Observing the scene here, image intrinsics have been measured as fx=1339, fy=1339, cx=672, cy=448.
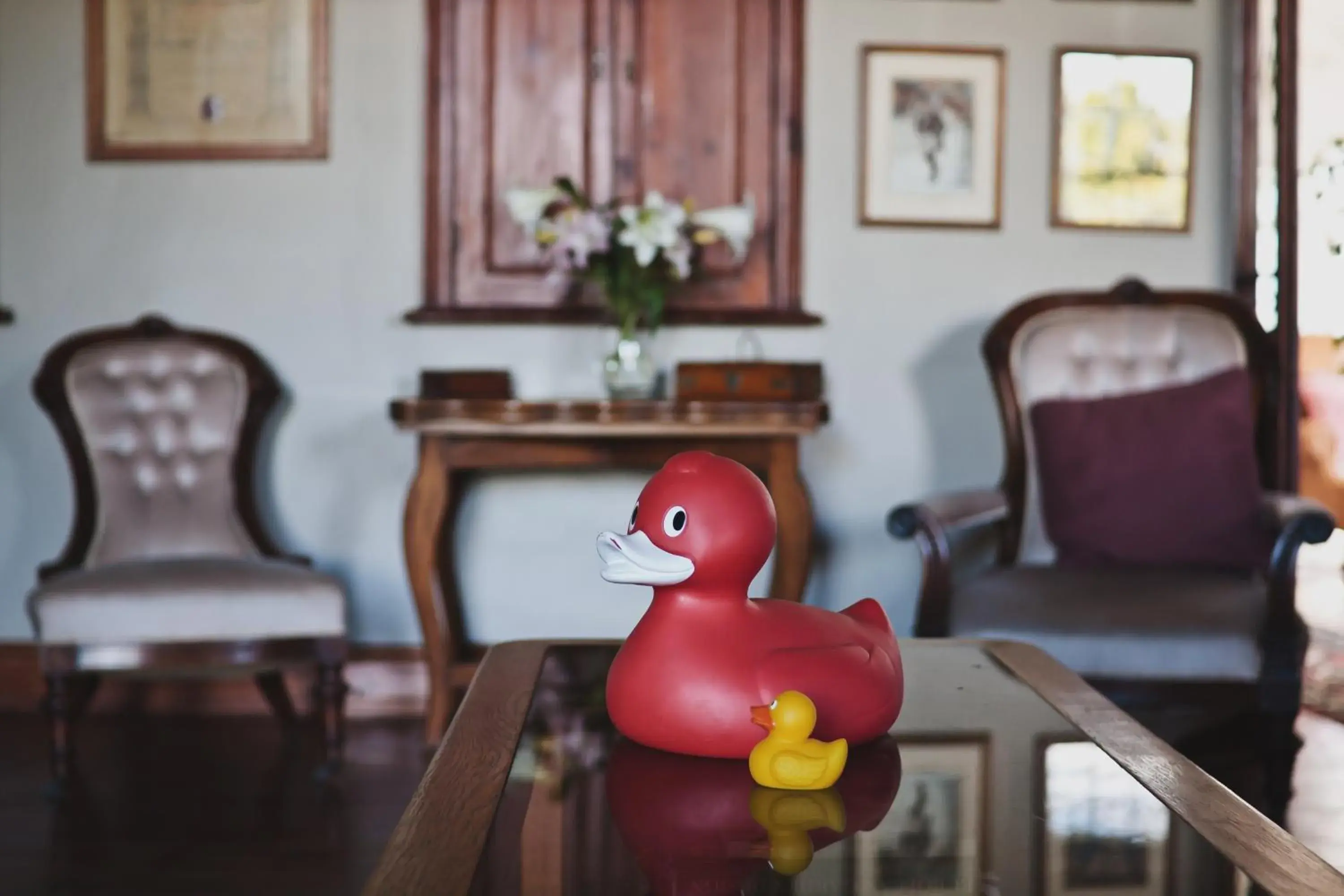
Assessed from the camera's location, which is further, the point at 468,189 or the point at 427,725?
the point at 468,189

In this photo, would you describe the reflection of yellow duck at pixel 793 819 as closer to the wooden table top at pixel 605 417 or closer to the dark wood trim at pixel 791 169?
the wooden table top at pixel 605 417

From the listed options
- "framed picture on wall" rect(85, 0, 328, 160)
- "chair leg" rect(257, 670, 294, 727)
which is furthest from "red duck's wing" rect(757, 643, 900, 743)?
"framed picture on wall" rect(85, 0, 328, 160)

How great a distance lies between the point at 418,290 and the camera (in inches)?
134

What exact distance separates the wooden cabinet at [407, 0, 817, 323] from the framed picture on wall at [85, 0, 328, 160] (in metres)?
0.32

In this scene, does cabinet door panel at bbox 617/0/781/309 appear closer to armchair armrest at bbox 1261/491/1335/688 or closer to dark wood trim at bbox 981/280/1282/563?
dark wood trim at bbox 981/280/1282/563

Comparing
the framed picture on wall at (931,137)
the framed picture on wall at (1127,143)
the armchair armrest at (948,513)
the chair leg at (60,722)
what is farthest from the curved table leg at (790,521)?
the chair leg at (60,722)

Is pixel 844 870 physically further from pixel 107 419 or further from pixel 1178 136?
pixel 1178 136

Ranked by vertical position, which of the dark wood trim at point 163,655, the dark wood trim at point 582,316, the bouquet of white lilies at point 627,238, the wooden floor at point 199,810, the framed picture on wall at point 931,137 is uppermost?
the framed picture on wall at point 931,137

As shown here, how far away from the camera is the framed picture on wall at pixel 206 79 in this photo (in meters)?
3.36

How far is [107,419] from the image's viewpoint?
316cm

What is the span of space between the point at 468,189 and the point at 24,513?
55.6 inches

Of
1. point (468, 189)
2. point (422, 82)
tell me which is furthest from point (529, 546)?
point (422, 82)

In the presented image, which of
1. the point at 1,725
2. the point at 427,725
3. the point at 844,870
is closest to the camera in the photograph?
the point at 844,870

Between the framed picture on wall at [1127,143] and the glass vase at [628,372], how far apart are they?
3.78ft
